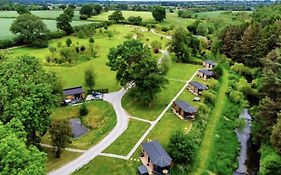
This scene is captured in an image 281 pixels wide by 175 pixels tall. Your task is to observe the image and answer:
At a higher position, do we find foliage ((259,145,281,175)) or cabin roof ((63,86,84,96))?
cabin roof ((63,86,84,96))

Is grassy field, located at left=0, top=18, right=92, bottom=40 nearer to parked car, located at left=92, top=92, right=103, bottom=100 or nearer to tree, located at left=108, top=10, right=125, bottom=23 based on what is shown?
tree, located at left=108, top=10, right=125, bottom=23

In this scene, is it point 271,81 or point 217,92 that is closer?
point 271,81

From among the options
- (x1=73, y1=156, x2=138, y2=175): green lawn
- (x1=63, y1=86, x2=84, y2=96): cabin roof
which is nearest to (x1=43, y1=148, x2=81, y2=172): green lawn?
(x1=73, y1=156, x2=138, y2=175): green lawn

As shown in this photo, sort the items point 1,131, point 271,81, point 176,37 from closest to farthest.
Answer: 1. point 1,131
2. point 271,81
3. point 176,37

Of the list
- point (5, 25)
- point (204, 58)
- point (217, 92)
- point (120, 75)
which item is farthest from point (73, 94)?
point (5, 25)

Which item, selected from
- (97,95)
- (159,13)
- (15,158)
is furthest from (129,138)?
(159,13)

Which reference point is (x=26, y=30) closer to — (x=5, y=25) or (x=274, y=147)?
(x=5, y=25)

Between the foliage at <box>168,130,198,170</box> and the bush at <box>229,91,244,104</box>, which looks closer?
the foliage at <box>168,130,198,170</box>
